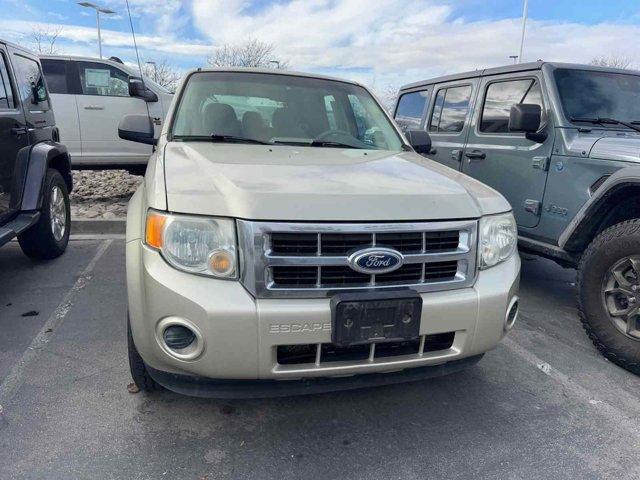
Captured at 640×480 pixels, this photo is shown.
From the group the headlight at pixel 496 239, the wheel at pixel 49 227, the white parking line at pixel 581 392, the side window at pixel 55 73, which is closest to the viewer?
the headlight at pixel 496 239

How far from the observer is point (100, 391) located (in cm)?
266

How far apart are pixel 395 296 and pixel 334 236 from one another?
1.19ft

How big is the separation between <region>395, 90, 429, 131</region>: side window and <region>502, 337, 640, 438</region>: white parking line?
3.45m

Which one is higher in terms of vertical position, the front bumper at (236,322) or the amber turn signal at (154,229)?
the amber turn signal at (154,229)

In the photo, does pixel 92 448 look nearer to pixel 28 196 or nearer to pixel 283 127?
pixel 283 127

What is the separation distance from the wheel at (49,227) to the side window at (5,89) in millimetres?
719

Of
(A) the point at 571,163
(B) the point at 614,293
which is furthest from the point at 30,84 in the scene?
(B) the point at 614,293

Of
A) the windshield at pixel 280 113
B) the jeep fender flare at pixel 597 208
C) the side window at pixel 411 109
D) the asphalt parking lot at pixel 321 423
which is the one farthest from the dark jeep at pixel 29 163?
the jeep fender flare at pixel 597 208

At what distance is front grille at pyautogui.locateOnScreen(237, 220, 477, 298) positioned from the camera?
1954 millimetres

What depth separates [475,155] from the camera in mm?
4828

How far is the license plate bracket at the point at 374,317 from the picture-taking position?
197cm

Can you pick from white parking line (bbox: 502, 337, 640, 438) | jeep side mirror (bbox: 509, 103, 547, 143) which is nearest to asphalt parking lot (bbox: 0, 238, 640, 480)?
white parking line (bbox: 502, 337, 640, 438)

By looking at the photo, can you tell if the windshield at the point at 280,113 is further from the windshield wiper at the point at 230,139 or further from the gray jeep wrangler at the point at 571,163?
the gray jeep wrangler at the point at 571,163

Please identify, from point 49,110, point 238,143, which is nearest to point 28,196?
point 49,110
